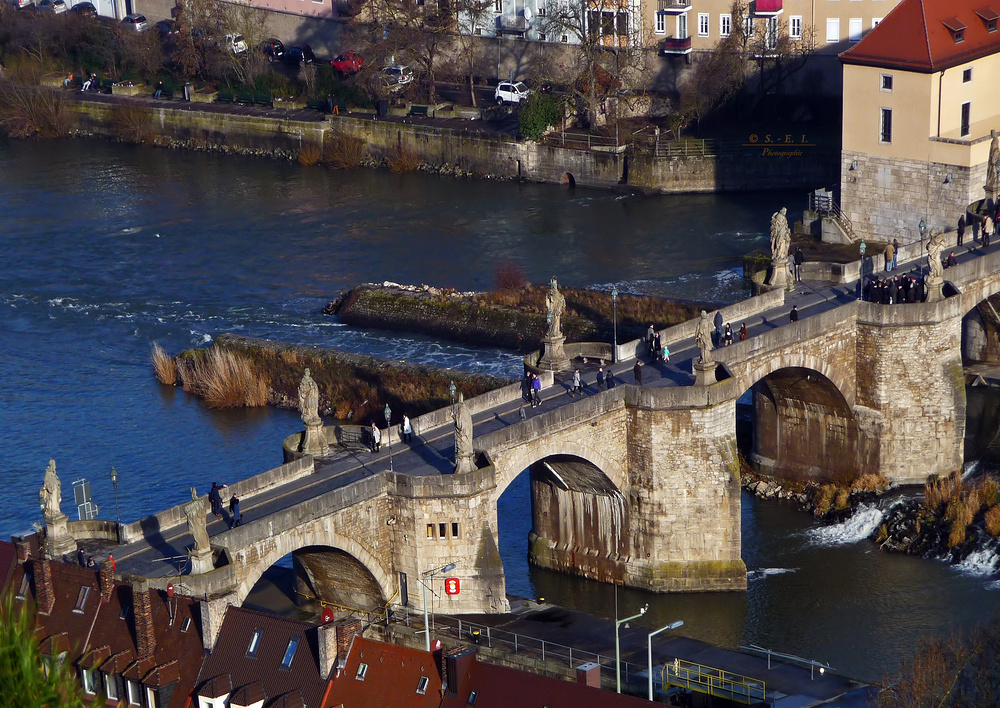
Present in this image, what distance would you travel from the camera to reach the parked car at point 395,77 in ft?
478

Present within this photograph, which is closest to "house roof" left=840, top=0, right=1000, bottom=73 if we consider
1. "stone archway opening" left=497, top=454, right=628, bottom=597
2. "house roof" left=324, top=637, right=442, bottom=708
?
"stone archway opening" left=497, top=454, right=628, bottom=597

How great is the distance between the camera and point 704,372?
7394cm

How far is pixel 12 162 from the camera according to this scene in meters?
147

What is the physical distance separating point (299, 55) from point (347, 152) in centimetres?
1468

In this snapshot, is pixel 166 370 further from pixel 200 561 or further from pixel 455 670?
pixel 455 670

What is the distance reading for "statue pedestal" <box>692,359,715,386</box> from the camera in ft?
242

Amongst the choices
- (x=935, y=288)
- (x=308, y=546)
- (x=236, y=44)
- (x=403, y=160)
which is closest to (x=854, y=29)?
(x=403, y=160)

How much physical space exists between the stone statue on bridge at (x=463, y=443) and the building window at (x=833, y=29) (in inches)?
2772

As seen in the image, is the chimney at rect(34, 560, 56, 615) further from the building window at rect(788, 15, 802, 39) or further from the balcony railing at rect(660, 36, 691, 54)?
the balcony railing at rect(660, 36, 691, 54)

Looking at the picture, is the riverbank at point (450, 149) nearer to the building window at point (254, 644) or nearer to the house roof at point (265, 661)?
the house roof at point (265, 661)

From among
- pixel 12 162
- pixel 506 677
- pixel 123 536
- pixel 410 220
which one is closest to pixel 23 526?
pixel 123 536

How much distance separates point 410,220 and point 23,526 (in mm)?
52021

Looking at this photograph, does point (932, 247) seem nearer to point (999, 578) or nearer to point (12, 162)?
point (999, 578)

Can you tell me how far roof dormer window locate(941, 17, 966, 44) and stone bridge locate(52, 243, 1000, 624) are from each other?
617 inches
